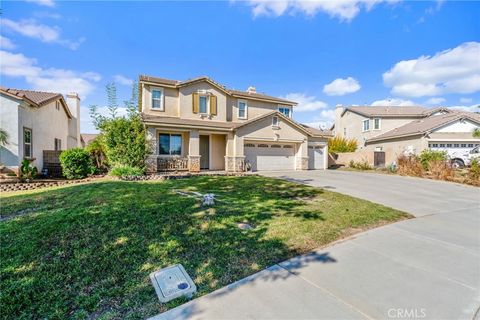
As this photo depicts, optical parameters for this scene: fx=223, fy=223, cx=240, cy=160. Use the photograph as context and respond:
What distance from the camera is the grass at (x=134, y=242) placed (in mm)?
2688

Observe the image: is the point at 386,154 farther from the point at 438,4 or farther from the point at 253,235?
the point at 253,235

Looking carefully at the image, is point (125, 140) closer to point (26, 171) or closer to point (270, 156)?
point (26, 171)

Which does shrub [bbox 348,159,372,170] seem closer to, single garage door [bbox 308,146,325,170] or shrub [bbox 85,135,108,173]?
single garage door [bbox 308,146,325,170]

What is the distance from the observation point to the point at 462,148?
2070cm

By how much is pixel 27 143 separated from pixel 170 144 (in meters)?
7.73

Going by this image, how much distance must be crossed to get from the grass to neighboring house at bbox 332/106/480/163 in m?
19.3

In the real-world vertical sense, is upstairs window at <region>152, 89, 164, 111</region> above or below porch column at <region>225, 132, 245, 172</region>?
above

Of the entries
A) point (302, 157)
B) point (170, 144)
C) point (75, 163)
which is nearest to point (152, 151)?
point (170, 144)

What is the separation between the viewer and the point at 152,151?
13789 mm

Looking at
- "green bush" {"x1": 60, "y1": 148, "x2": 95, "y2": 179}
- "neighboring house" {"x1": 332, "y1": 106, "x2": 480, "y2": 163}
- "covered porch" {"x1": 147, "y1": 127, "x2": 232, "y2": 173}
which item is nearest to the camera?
"green bush" {"x1": 60, "y1": 148, "x2": 95, "y2": 179}

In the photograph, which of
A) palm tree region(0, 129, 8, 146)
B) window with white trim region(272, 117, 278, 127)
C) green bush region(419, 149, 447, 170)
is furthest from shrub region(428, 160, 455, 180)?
palm tree region(0, 129, 8, 146)

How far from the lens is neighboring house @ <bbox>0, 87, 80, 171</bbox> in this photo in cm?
1152

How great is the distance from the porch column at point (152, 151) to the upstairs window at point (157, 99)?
8.03 ft

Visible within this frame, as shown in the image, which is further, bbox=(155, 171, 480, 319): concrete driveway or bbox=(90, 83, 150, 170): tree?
bbox=(90, 83, 150, 170): tree
